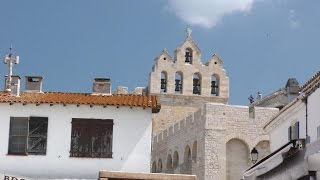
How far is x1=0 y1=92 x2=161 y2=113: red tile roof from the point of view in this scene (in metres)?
23.2

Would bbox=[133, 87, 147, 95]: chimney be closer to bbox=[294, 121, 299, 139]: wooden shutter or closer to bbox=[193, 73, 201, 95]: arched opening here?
bbox=[193, 73, 201, 95]: arched opening

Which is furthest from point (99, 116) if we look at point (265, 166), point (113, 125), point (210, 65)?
point (210, 65)

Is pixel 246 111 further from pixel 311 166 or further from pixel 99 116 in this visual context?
pixel 311 166

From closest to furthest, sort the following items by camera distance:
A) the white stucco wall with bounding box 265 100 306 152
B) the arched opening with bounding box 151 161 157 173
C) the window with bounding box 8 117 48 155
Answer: the window with bounding box 8 117 48 155 < the white stucco wall with bounding box 265 100 306 152 < the arched opening with bounding box 151 161 157 173

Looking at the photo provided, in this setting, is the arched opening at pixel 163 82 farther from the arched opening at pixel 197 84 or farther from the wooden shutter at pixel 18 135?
the wooden shutter at pixel 18 135

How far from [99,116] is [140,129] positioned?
1.44m

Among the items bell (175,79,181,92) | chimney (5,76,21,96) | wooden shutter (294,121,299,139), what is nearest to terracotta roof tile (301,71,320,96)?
wooden shutter (294,121,299,139)

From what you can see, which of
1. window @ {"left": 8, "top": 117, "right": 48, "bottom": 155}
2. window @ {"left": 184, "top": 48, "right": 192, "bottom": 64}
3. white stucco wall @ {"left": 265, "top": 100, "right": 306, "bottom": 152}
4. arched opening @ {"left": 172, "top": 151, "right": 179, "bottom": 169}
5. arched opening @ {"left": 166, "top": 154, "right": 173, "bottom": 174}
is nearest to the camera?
window @ {"left": 8, "top": 117, "right": 48, "bottom": 155}

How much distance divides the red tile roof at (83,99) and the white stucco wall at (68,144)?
0.19m

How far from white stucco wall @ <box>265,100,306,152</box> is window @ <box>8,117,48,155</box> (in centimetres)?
900

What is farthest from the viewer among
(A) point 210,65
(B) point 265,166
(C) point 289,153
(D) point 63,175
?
(A) point 210,65

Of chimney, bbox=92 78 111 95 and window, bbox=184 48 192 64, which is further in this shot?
window, bbox=184 48 192 64

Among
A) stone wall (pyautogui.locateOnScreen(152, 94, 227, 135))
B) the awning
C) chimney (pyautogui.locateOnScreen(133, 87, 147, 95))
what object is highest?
chimney (pyautogui.locateOnScreen(133, 87, 147, 95))

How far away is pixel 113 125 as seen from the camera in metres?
23.3
